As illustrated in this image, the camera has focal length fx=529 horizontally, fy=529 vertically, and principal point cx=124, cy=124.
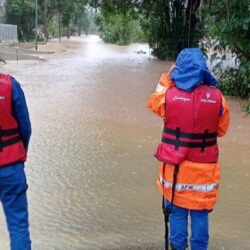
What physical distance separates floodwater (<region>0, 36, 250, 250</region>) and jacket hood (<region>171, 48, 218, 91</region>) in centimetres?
150

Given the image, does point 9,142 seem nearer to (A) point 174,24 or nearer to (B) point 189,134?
(B) point 189,134

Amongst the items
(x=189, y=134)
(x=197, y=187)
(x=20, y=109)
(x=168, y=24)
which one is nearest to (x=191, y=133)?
(x=189, y=134)

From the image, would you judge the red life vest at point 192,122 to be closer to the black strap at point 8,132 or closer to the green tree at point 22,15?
the black strap at point 8,132

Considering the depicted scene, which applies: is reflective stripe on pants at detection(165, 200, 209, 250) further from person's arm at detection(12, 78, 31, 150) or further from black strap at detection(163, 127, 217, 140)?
person's arm at detection(12, 78, 31, 150)

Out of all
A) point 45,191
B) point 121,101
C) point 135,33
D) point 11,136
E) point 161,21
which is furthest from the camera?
point 135,33

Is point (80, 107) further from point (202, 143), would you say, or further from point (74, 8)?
point (74, 8)

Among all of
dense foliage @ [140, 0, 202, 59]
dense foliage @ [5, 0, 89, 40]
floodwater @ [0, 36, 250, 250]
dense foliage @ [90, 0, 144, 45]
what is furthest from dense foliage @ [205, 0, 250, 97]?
dense foliage @ [5, 0, 89, 40]

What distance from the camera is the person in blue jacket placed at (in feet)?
11.2

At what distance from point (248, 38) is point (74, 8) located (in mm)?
42750

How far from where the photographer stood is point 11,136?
11.4 feet

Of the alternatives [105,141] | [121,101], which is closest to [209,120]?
[105,141]

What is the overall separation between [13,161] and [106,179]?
2770mm

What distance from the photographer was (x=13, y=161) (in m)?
3.44

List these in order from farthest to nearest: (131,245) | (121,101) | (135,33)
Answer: (135,33) < (121,101) < (131,245)
